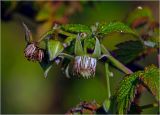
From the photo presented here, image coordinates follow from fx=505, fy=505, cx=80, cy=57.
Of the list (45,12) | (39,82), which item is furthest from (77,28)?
(39,82)

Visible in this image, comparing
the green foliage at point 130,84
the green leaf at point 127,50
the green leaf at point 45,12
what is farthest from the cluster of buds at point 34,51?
the green leaf at point 45,12

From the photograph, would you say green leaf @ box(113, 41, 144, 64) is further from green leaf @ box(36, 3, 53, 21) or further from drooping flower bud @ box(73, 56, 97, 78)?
green leaf @ box(36, 3, 53, 21)

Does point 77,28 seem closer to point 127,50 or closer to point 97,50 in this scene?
point 97,50

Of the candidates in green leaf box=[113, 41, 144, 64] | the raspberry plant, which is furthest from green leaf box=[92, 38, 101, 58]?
green leaf box=[113, 41, 144, 64]

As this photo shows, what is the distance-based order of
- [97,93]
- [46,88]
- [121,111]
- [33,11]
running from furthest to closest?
1. [46,88]
2. [97,93]
3. [33,11]
4. [121,111]

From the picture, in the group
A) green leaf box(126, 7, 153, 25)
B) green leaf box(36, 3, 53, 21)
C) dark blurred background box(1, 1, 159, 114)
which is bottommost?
dark blurred background box(1, 1, 159, 114)

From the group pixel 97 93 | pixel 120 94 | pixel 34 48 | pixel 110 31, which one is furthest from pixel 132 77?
pixel 97 93

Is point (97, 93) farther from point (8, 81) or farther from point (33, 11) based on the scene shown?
point (33, 11)
